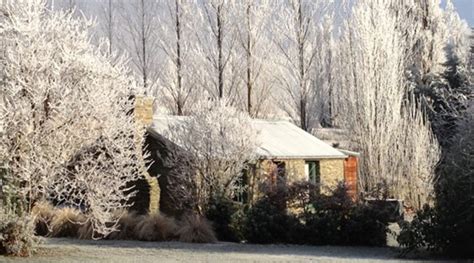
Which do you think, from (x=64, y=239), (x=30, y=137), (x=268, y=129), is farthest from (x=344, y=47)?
(x=30, y=137)

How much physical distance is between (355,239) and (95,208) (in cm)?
760

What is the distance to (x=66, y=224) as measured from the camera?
1872cm

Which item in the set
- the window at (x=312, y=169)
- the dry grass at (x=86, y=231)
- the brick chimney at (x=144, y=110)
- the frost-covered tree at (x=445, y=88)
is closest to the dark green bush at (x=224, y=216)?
the dry grass at (x=86, y=231)

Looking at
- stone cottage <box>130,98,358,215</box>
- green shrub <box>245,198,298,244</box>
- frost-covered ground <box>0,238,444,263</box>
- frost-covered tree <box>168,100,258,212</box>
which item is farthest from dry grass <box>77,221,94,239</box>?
green shrub <box>245,198,298,244</box>

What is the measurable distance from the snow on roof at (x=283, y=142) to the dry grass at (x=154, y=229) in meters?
4.56

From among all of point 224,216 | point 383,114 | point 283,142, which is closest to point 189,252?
point 224,216

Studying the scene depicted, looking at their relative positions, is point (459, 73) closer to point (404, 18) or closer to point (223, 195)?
point (404, 18)

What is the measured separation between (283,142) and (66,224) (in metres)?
10.9

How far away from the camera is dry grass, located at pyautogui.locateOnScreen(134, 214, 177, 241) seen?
1839 centimetres

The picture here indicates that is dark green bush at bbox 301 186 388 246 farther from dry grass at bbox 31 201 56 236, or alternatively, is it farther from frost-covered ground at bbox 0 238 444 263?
dry grass at bbox 31 201 56 236

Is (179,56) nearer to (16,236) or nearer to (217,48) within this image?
(217,48)

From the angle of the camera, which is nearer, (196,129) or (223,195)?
(223,195)

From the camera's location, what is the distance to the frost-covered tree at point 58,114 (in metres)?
14.1

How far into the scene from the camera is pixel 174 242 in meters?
18.0
